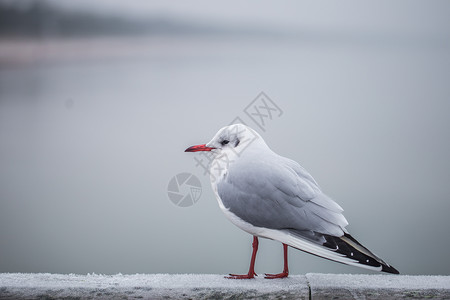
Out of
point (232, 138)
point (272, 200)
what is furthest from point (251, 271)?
point (232, 138)

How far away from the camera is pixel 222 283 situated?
2477 millimetres

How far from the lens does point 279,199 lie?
8.22ft

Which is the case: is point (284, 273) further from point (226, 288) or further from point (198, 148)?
point (198, 148)

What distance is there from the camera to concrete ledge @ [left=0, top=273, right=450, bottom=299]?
237cm

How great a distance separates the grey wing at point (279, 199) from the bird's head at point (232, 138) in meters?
0.13

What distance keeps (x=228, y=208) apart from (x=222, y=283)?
0.34 metres

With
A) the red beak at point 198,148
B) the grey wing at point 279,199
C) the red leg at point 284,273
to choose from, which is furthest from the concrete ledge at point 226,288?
the red beak at point 198,148

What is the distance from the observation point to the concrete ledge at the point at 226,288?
237cm

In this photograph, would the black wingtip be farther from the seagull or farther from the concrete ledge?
the concrete ledge

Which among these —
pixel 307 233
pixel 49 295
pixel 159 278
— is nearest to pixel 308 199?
pixel 307 233

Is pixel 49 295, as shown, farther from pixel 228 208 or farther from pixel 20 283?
pixel 228 208

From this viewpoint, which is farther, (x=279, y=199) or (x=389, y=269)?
(x=279, y=199)

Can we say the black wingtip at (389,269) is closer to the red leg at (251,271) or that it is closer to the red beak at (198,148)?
the red leg at (251,271)

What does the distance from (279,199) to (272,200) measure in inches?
1.3
